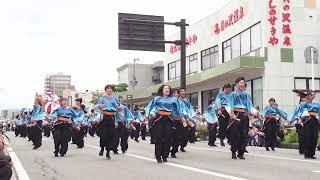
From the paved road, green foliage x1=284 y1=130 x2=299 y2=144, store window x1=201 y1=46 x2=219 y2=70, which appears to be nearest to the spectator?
the paved road

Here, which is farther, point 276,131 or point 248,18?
point 248,18

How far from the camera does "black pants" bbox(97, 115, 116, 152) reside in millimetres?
14352

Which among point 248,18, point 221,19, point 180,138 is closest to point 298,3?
point 248,18

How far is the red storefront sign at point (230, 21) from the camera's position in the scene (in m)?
37.1

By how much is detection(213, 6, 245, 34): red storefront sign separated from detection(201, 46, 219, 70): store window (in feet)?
4.79

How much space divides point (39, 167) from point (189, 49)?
36547mm

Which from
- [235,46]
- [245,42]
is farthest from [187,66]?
[245,42]

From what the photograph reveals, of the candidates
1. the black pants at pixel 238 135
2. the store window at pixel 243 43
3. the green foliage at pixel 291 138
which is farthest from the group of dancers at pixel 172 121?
the store window at pixel 243 43

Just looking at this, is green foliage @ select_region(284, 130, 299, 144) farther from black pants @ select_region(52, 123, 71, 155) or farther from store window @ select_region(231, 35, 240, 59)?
store window @ select_region(231, 35, 240, 59)

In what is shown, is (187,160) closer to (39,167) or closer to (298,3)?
(39,167)

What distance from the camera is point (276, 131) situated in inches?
719

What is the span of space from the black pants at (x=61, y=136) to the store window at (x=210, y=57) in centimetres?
2738

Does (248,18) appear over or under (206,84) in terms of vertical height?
over

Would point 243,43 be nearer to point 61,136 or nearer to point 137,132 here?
point 137,132
